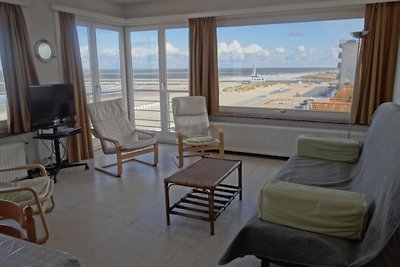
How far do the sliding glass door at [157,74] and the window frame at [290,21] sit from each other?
843 mm

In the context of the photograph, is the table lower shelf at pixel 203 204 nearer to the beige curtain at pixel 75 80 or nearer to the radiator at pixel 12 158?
the radiator at pixel 12 158

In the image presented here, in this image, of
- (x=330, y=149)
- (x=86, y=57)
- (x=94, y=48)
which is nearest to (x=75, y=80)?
(x=86, y=57)

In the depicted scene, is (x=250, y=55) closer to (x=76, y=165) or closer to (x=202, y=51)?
(x=202, y=51)

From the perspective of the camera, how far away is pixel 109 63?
214 inches

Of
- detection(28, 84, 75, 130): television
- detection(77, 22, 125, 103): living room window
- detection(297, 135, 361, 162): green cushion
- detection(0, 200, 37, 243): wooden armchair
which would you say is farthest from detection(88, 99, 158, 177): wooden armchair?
detection(0, 200, 37, 243): wooden armchair

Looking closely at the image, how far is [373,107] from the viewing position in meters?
4.06

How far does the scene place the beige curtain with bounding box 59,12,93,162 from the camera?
4.40 meters

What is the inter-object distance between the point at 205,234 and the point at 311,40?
319 cm

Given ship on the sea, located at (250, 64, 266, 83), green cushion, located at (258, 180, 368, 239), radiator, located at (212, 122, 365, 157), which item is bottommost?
radiator, located at (212, 122, 365, 157)

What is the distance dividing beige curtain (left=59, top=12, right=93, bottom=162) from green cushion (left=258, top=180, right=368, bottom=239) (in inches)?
137

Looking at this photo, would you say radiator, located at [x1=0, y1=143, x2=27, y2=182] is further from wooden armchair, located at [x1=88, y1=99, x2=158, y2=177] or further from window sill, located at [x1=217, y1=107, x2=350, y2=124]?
window sill, located at [x1=217, y1=107, x2=350, y2=124]

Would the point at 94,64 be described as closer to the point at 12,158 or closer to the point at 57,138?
the point at 57,138

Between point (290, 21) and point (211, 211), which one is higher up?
point (290, 21)

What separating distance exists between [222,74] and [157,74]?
1.22m
